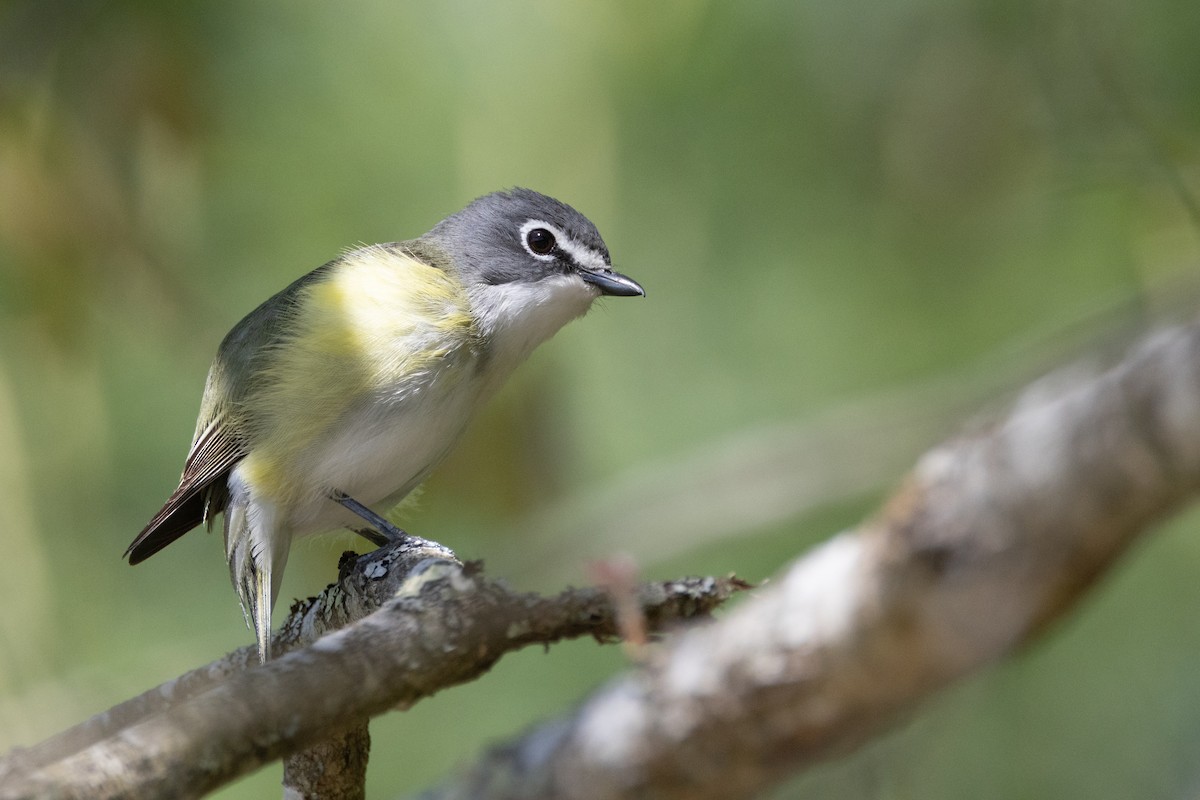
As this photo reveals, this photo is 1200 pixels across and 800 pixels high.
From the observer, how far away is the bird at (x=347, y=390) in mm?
4246

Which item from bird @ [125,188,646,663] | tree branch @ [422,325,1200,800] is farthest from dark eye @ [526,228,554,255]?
tree branch @ [422,325,1200,800]

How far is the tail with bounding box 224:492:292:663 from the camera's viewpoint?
4.34 m

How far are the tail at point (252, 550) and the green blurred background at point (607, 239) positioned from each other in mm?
708

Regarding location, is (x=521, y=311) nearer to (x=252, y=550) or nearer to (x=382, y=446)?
(x=382, y=446)

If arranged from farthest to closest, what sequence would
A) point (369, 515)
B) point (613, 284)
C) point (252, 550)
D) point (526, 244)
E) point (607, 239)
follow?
point (607, 239)
point (526, 244)
point (613, 284)
point (369, 515)
point (252, 550)

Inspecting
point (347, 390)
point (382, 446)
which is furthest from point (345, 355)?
point (382, 446)

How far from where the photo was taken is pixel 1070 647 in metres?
5.46

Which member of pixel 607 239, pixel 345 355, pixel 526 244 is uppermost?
pixel 607 239

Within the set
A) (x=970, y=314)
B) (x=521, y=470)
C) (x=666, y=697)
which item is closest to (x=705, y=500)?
(x=521, y=470)

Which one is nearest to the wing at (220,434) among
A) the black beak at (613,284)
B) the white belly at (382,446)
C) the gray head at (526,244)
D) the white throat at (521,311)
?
the white belly at (382,446)

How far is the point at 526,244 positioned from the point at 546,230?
0.37 feet

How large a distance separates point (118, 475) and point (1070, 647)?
5.15m

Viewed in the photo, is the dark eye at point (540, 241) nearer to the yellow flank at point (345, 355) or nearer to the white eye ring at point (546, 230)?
the white eye ring at point (546, 230)

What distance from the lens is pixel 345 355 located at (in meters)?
4.28
